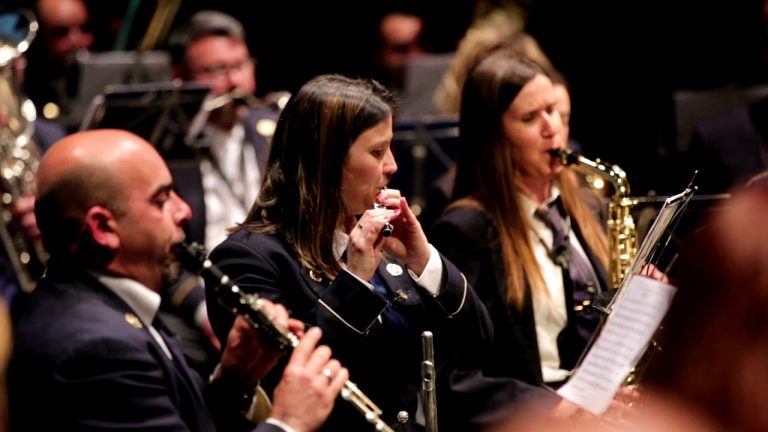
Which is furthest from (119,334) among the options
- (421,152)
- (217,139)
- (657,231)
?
(421,152)

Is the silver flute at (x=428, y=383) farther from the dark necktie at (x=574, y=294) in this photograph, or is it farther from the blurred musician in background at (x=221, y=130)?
the blurred musician in background at (x=221, y=130)

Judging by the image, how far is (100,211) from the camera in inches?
96.4

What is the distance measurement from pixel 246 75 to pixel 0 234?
A: 152cm

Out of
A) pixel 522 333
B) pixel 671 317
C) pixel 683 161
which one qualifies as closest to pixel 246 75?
pixel 683 161

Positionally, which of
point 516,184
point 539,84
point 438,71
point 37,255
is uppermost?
point 539,84

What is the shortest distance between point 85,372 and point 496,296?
4.61 feet

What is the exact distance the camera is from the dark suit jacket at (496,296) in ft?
10.6

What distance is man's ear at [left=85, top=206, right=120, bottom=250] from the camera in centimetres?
243

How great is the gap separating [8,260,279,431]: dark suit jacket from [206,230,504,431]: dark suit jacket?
27 centimetres

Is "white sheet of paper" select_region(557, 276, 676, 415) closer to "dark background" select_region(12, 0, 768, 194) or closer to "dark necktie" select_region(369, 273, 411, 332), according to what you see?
"dark necktie" select_region(369, 273, 411, 332)

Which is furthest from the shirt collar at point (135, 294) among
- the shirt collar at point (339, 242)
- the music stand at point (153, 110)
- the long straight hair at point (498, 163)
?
the music stand at point (153, 110)

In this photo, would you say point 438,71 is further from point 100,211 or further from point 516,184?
point 100,211

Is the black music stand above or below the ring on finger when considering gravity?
below

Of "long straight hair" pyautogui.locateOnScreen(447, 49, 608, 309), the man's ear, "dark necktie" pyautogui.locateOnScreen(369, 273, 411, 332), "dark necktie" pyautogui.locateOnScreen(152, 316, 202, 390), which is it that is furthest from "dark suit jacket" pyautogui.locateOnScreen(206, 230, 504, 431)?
"long straight hair" pyautogui.locateOnScreen(447, 49, 608, 309)
